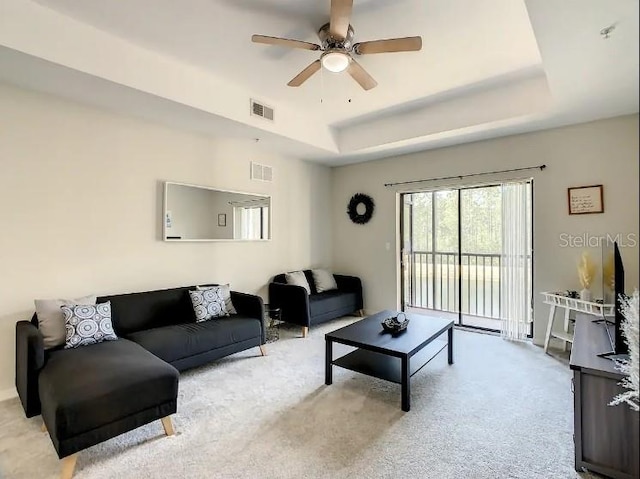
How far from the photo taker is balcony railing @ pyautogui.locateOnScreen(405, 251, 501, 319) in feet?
16.2

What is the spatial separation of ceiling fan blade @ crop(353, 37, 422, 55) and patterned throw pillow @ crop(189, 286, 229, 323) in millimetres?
2585

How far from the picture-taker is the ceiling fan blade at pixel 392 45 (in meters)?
2.17

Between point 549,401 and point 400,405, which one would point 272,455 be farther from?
point 549,401

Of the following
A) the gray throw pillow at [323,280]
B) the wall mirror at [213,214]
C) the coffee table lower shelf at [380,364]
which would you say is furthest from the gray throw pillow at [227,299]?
the gray throw pillow at [323,280]

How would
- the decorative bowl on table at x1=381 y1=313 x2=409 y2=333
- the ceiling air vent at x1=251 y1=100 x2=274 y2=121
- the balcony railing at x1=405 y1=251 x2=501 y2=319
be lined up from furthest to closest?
1. the balcony railing at x1=405 y1=251 x2=501 y2=319
2. the ceiling air vent at x1=251 y1=100 x2=274 y2=121
3. the decorative bowl on table at x1=381 y1=313 x2=409 y2=333

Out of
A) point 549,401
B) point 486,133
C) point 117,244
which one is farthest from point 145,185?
point 549,401

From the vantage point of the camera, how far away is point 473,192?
4.76 m

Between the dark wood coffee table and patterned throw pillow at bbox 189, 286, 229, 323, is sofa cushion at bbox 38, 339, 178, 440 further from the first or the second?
the dark wood coffee table

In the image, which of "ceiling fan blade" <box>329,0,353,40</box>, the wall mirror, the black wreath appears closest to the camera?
"ceiling fan blade" <box>329,0,353,40</box>

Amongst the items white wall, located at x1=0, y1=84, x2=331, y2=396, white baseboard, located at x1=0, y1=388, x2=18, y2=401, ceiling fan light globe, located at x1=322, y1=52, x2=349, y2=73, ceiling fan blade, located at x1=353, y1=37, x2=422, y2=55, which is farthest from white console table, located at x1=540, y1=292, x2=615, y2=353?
white baseboard, located at x1=0, y1=388, x2=18, y2=401

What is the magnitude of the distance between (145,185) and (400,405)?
3138 millimetres

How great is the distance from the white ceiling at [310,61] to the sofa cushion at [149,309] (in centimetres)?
175

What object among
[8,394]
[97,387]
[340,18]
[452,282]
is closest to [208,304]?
[97,387]

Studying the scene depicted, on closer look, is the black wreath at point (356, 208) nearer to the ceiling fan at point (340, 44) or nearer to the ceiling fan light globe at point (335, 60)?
the ceiling fan at point (340, 44)
